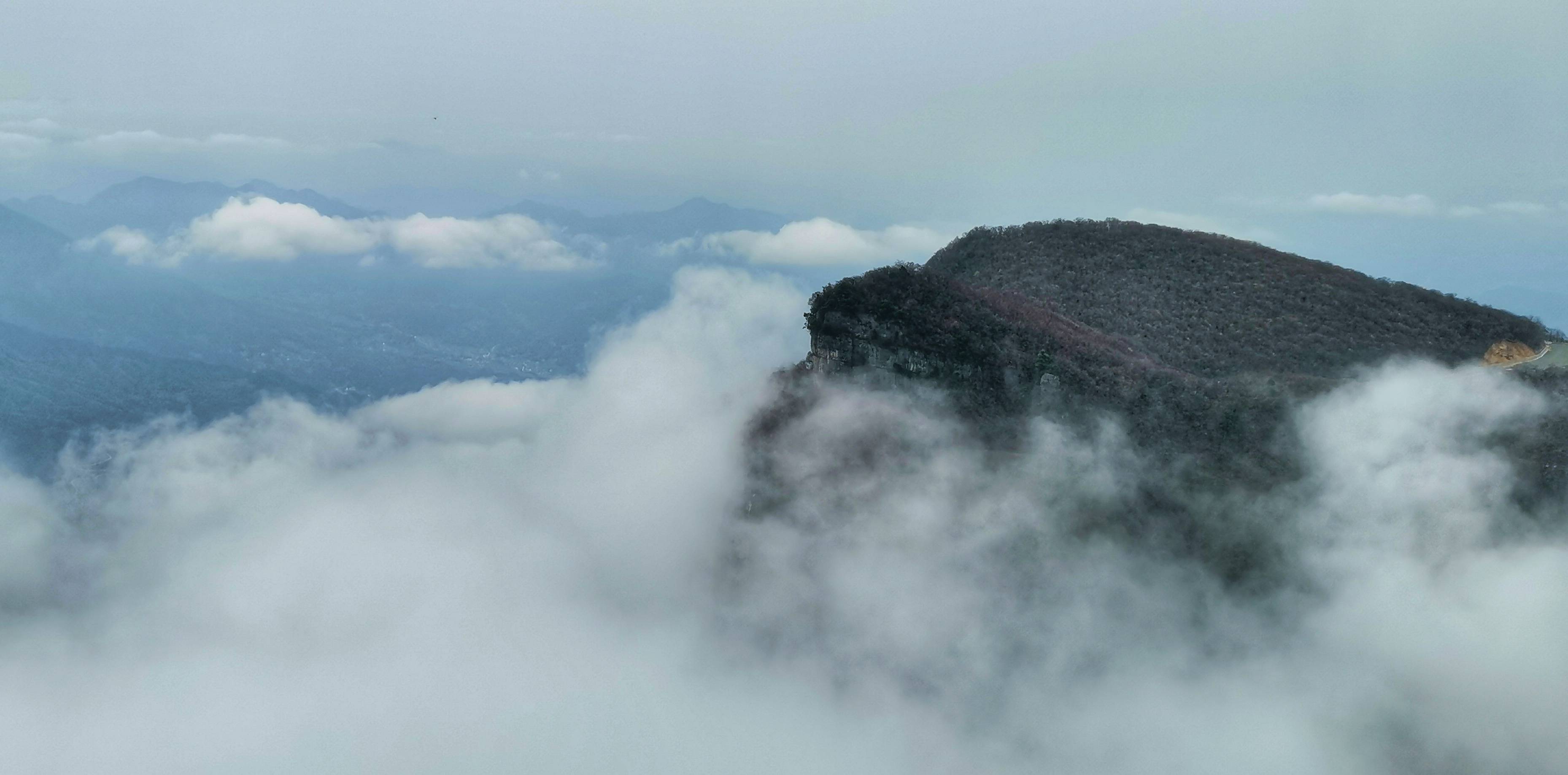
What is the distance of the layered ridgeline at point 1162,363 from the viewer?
201ft

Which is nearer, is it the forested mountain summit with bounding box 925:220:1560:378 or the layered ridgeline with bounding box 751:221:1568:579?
the layered ridgeline with bounding box 751:221:1568:579

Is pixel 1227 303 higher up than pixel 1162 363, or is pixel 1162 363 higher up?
pixel 1227 303

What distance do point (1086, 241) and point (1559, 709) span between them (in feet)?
210

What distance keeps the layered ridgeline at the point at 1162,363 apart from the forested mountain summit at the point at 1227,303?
0.73 ft

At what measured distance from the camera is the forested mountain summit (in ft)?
250

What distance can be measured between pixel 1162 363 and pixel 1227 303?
14.8 meters

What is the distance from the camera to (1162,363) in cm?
7569

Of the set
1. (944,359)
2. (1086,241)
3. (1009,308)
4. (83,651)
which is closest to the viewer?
(944,359)

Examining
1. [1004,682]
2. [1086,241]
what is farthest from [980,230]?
[1004,682]

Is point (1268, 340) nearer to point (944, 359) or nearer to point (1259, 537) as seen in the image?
point (1259, 537)

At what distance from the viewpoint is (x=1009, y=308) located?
74.4m

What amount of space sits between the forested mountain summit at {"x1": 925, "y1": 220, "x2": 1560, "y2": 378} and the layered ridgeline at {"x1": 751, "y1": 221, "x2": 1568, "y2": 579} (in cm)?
22

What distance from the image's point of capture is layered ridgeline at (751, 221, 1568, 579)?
201 ft

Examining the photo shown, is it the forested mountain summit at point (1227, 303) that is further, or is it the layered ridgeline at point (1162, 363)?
the forested mountain summit at point (1227, 303)
